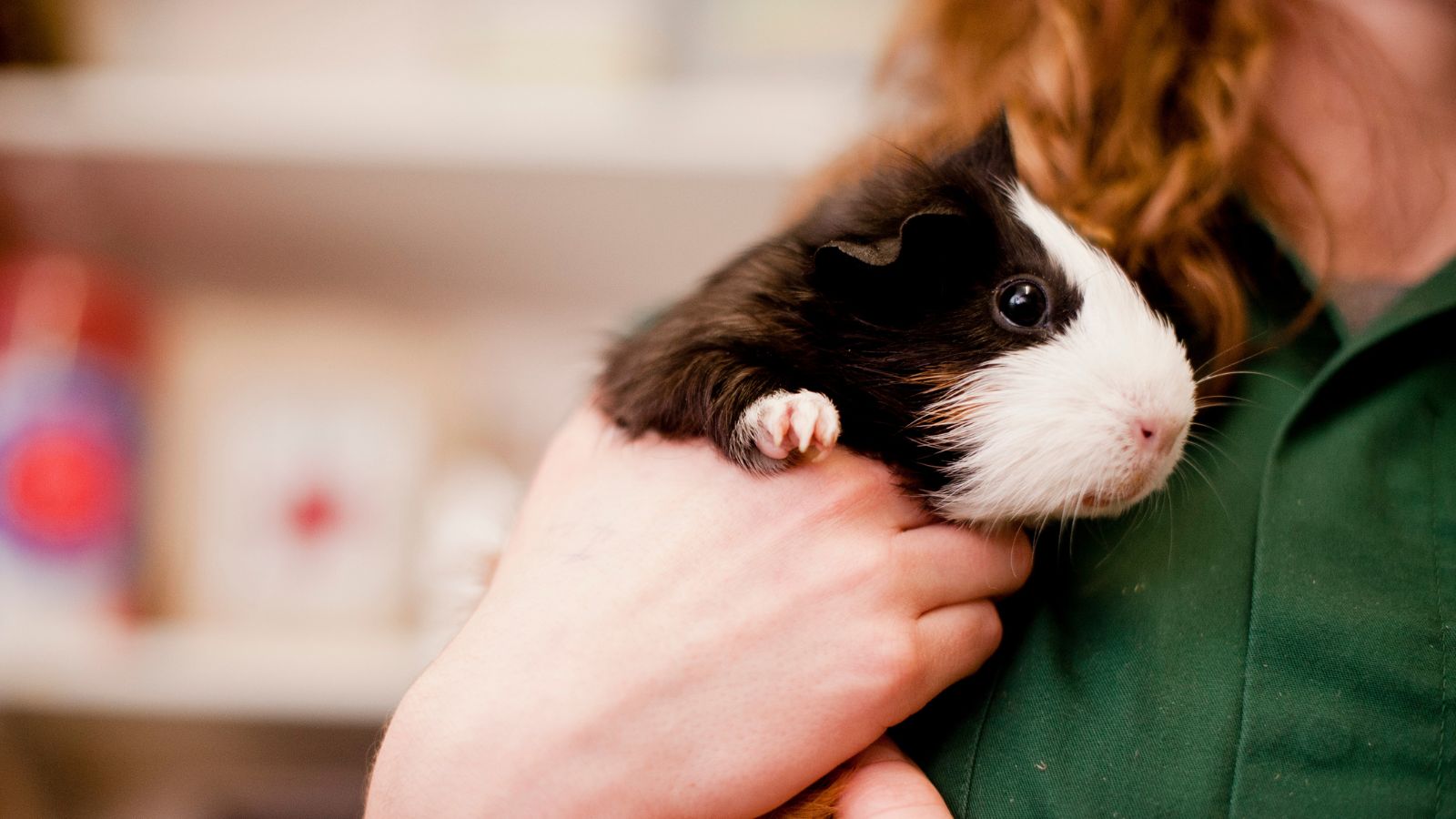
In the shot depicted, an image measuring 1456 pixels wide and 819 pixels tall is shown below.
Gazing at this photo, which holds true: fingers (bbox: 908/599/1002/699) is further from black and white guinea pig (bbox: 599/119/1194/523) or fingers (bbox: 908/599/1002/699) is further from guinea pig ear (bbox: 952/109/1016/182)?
guinea pig ear (bbox: 952/109/1016/182)

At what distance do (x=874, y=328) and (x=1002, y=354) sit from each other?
0.33 feet

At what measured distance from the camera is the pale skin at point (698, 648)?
0.67 m

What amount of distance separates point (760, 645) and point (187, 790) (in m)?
1.47

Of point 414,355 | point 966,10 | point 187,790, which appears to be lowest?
point 966,10

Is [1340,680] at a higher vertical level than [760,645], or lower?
lower

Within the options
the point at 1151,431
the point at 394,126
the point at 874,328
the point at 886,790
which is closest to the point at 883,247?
the point at 874,328

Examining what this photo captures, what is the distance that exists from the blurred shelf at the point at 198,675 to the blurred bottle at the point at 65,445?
0.06m

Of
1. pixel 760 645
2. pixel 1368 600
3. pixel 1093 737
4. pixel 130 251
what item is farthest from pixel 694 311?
pixel 130 251

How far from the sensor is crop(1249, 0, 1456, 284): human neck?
0.96 metres

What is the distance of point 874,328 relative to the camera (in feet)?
2.49

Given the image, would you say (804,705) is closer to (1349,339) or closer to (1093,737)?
(1093,737)

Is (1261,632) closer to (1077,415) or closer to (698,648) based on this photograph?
(1077,415)

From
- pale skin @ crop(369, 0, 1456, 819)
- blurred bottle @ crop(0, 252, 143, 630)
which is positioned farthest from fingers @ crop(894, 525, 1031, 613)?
blurred bottle @ crop(0, 252, 143, 630)

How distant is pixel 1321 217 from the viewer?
3.09ft
